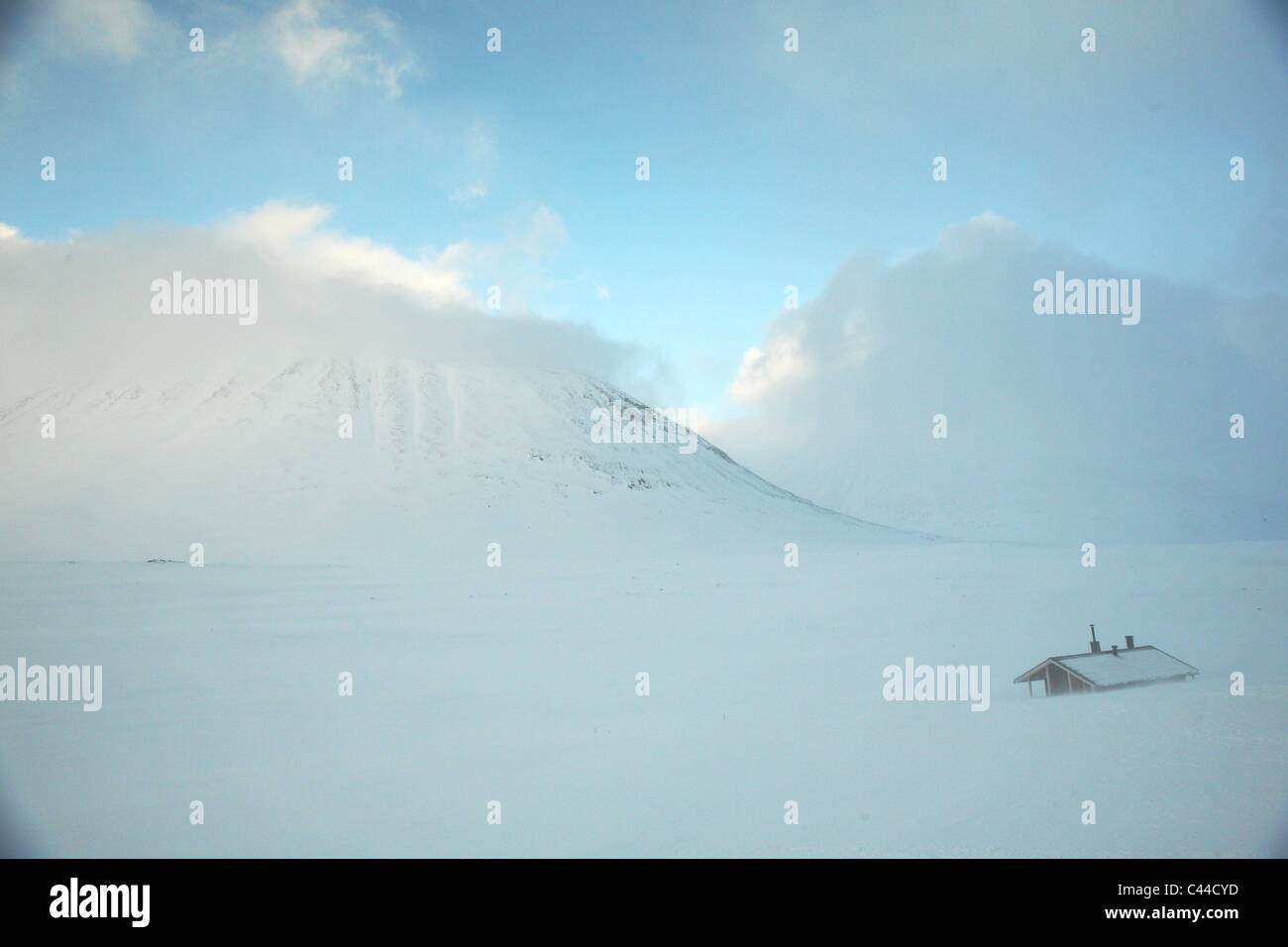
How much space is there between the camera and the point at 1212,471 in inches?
4599

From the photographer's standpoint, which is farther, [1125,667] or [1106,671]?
[1125,667]

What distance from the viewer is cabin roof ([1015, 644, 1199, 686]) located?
15742 millimetres

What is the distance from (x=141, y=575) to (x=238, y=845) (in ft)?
115

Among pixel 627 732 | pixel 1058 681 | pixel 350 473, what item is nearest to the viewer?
pixel 627 732

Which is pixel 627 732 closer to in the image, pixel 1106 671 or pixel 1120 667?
pixel 1106 671

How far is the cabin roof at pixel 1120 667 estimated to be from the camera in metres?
15.7

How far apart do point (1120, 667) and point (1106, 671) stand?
0.60 metres

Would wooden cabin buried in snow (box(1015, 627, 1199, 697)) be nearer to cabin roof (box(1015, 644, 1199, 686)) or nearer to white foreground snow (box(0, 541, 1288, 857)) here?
cabin roof (box(1015, 644, 1199, 686))

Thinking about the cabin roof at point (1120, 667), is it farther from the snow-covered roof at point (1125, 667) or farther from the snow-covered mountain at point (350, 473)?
the snow-covered mountain at point (350, 473)

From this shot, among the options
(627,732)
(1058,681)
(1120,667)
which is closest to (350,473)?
(627,732)

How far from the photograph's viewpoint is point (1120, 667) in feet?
53.3

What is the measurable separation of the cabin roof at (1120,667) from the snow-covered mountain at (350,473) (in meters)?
45.7
